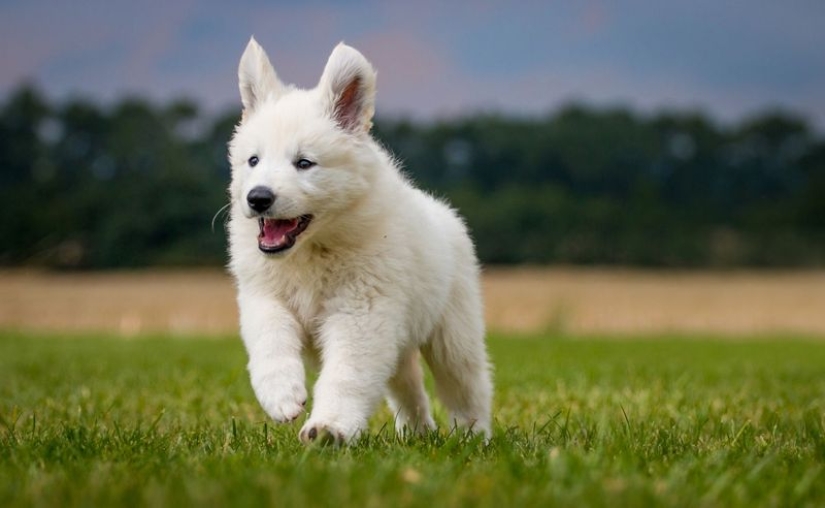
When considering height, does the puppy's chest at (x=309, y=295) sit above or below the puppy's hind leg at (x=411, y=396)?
above

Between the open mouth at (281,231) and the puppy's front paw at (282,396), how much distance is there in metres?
0.61

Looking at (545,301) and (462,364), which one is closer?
(462,364)

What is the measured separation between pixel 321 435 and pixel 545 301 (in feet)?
79.1

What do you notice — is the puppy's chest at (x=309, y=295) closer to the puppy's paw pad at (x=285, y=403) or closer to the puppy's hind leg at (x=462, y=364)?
the puppy's paw pad at (x=285, y=403)

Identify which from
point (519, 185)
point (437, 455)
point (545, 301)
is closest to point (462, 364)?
point (437, 455)

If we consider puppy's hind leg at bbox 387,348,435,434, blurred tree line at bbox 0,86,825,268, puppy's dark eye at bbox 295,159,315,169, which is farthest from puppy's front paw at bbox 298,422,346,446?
blurred tree line at bbox 0,86,825,268

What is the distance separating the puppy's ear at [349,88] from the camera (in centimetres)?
441

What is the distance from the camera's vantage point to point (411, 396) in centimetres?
500

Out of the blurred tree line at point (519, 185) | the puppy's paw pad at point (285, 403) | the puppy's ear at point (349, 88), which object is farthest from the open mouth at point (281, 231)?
the blurred tree line at point (519, 185)

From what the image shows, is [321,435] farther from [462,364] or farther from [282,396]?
[462,364]

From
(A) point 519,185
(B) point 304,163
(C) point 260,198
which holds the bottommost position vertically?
(A) point 519,185

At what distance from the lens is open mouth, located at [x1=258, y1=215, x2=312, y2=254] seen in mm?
4109

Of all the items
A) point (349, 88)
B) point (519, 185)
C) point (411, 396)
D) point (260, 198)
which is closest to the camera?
point (260, 198)

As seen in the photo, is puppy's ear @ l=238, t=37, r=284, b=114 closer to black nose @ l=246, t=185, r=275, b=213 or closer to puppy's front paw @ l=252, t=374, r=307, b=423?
black nose @ l=246, t=185, r=275, b=213
